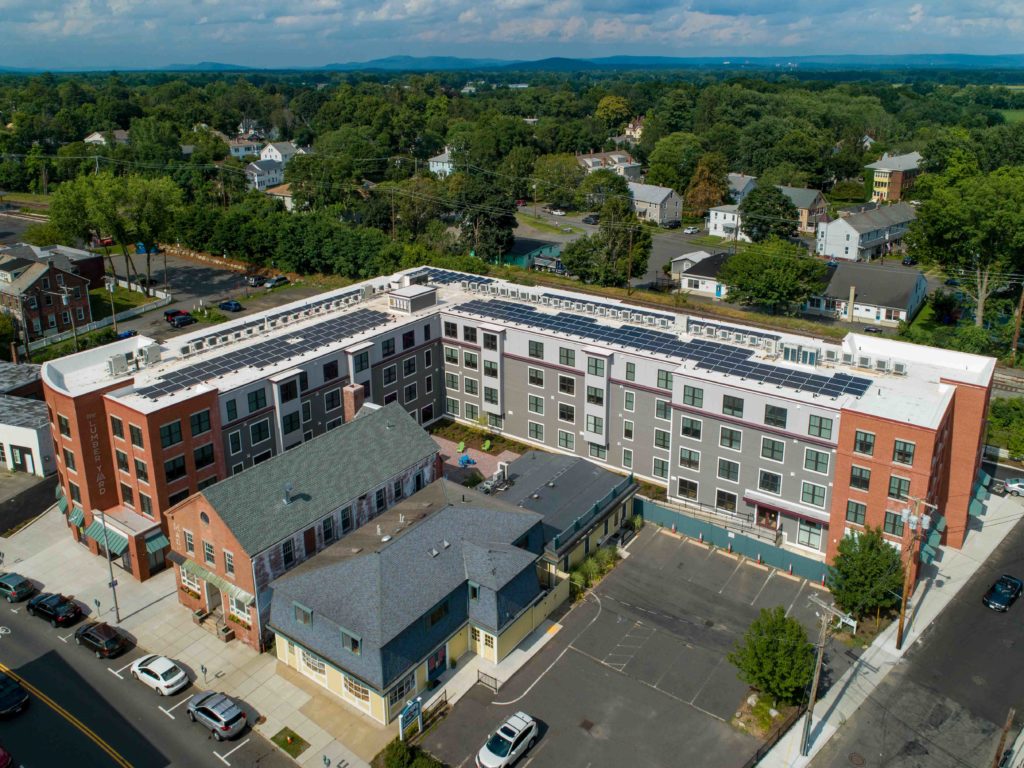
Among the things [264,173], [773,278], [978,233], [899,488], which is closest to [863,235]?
[978,233]

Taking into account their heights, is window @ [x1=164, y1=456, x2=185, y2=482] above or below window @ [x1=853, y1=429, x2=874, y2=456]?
below

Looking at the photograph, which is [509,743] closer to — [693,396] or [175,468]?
[175,468]

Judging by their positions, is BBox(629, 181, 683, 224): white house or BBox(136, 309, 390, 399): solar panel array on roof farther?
BBox(629, 181, 683, 224): white house

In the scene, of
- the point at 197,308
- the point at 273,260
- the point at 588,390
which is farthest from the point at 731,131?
the point at 588,390

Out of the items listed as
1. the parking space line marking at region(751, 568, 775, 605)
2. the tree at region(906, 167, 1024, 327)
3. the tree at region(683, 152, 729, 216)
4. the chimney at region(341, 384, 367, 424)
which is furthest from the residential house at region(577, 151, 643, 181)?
the parking space line marking at region(751, 568, 775, 605)

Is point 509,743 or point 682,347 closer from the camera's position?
point 509,743

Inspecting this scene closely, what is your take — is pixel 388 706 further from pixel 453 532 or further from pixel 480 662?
pixel 453 532

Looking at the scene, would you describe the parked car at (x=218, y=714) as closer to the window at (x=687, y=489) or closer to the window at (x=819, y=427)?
the window at (x=687, y=489)

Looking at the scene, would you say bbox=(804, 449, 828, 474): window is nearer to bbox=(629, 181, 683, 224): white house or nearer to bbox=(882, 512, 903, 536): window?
bbox=(882, 512, 903, 536): window

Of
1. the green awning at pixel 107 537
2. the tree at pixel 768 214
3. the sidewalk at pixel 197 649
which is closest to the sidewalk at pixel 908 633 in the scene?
the sidewalk at pixel 197 649
